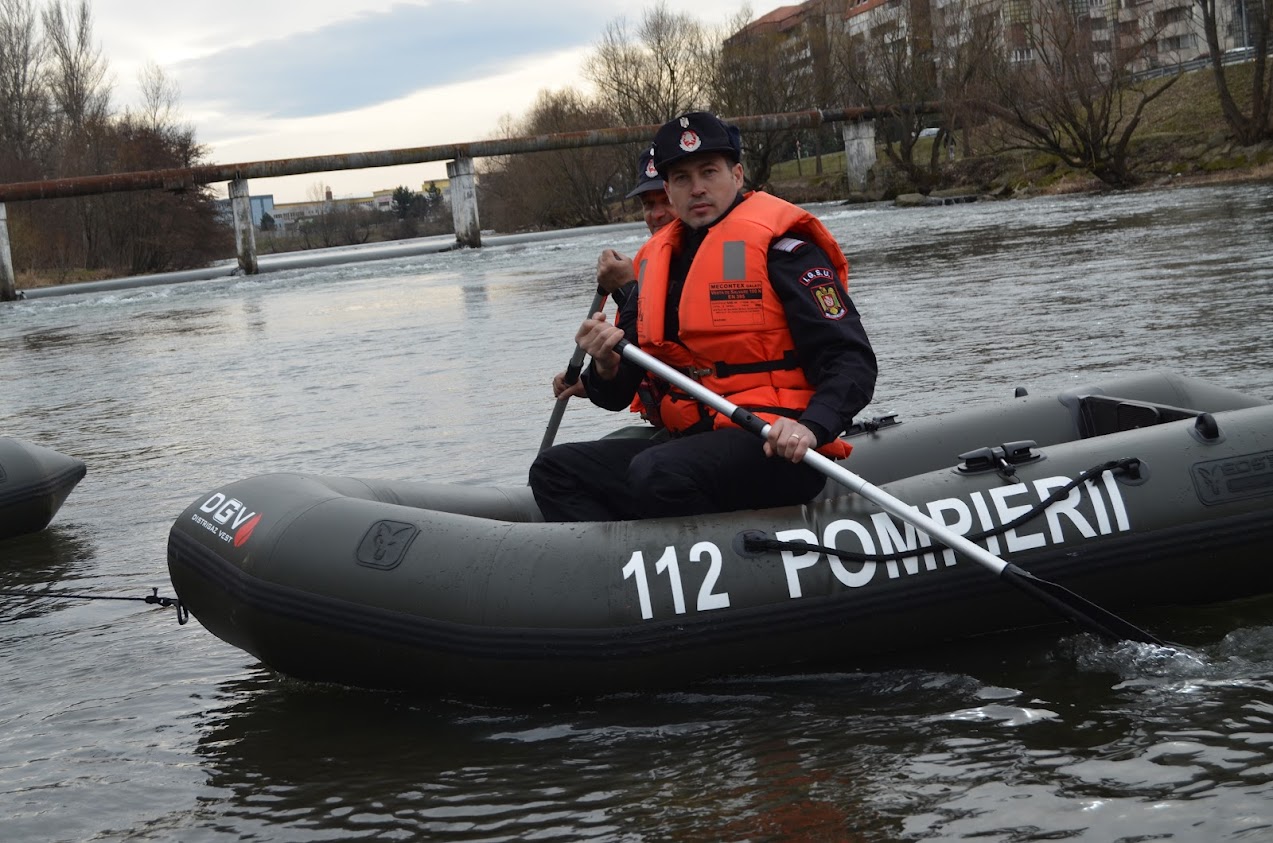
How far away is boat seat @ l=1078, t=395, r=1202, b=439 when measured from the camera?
4.29 metres

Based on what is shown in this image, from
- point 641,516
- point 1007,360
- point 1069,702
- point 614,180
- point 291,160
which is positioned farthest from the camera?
point 614,180

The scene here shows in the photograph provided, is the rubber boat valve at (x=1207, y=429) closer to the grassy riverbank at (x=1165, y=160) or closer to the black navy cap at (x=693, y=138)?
the black navy cap at (x=693, y=138)

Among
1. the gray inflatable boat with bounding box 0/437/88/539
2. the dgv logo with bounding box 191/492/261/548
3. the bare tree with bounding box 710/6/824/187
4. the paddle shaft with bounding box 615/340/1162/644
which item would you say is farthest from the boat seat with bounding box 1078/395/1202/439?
the bare tree with bounding box 710/6/824/187

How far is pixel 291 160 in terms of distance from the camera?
37.0 m

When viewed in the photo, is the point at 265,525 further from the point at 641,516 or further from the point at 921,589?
the point at 921,589

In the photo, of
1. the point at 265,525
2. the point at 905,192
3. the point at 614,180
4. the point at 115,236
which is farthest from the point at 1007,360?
the point at 614,180

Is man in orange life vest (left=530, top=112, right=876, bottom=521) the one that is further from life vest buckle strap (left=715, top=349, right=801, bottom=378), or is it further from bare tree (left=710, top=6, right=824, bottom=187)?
bare tree (left=710, top=6, right=824, bottom=187)

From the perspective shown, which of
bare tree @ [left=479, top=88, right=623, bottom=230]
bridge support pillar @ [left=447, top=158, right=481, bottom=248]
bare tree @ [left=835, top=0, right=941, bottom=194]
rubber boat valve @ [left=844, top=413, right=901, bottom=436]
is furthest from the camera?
bare tree @ [left=479, top=88, right=623, bottom=230]

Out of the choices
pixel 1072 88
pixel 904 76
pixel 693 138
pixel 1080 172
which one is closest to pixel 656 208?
pixel 693 138

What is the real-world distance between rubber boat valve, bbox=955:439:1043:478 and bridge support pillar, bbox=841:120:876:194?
36.7 m

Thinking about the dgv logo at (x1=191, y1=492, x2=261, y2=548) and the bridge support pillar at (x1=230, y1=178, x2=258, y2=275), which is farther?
the bridge support pillar at (x1=230, y1=178, x2=258, y2=275)

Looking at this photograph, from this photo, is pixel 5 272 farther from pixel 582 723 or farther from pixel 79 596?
pixel 582 723

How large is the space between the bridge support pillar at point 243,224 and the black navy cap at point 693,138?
113ft

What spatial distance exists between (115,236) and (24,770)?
46503 mm
